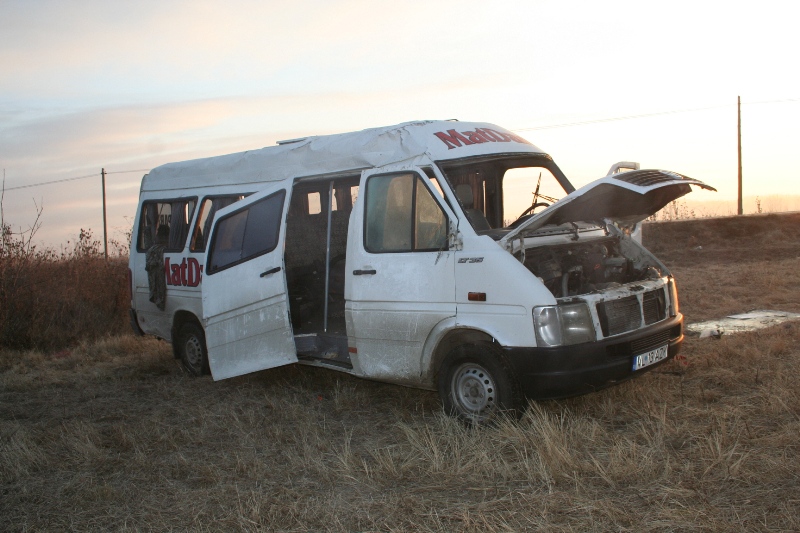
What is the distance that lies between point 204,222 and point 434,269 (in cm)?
387

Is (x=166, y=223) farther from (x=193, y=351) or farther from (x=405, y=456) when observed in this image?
(x=405, y=456)

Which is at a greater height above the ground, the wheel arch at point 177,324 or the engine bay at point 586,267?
the engine bay at point 586,267

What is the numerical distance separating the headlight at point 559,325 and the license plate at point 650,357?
0.60m

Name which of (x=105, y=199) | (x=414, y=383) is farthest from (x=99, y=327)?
(x=105, y=199)

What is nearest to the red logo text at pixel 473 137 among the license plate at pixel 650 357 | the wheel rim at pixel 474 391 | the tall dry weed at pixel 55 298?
the wheel rim at pixel 474 391

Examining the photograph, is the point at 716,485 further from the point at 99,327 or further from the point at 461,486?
the point at 99,327

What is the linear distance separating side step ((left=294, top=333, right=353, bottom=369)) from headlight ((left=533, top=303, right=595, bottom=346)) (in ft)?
7.75

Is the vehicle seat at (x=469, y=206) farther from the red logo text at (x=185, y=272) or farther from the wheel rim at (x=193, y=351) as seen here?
the wheel rim at (x=193, y=351)

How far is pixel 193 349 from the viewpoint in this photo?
29.2ft

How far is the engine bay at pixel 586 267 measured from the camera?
5844 mm

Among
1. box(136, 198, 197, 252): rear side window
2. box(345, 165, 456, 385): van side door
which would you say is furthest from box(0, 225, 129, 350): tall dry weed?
box(345, 165, 456, 385): van side door

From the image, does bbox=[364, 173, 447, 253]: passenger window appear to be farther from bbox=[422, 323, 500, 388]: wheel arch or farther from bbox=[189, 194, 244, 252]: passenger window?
bbox=[189, 194, 244, 252]: passenger window

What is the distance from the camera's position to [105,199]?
106ft

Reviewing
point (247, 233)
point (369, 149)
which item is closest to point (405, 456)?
point (369, 149)
